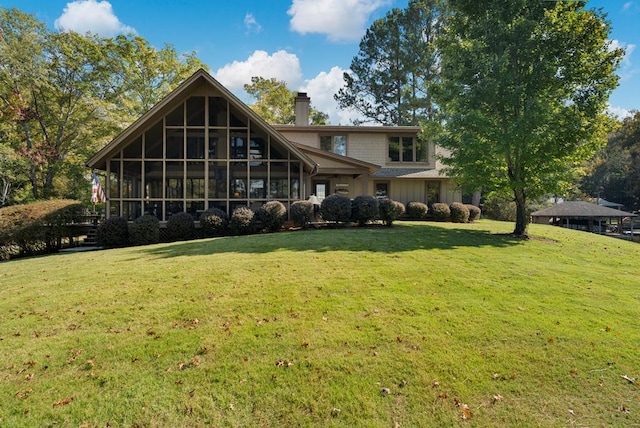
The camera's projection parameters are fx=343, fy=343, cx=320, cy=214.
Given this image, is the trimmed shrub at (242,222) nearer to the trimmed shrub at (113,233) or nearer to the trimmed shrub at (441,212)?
the trimmed shrub at (113,233)

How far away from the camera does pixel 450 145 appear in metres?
14.3

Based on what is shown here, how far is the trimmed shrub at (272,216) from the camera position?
14.9m

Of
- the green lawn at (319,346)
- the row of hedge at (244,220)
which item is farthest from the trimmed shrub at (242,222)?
the green lawn at (319,346)

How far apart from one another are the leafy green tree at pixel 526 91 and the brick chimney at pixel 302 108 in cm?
1051

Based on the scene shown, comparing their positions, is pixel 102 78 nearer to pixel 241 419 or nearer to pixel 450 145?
pixel 450 145

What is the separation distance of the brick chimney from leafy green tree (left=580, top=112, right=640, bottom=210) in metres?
36.9

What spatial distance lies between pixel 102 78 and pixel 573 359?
29721mm

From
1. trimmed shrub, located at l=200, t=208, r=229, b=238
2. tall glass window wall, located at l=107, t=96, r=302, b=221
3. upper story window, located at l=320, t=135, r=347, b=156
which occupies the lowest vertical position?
trimmed shrub, located at l=200, t=208, r=229, b=238

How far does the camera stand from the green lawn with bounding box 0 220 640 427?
11.7ft

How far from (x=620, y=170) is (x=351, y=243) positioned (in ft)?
176

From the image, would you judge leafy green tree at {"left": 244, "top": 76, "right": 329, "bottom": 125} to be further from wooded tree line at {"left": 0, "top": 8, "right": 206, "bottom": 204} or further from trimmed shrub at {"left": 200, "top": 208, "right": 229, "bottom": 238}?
trimmed shrub at {"left": 200, "top": 208, "right": 229, "bottom": 238}

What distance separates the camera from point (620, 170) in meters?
46.2

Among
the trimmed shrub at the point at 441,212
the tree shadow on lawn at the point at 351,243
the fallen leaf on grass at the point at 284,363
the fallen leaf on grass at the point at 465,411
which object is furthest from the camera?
the trimmed shrub at the point at 441,212

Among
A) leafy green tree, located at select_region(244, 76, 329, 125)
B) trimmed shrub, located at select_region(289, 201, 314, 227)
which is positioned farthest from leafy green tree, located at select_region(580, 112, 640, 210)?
trimmed shrub, located at select_region(289, 201, 314, 227)
